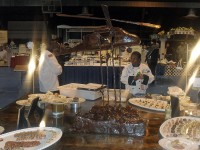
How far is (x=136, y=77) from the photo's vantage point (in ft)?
13.6

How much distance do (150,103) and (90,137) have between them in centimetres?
103

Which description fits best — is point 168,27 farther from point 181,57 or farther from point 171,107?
point 171,107

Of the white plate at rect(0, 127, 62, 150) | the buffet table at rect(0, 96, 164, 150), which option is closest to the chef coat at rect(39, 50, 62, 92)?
the buffet table at rect(0, 96, 164, 150)

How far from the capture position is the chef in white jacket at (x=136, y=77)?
419cm

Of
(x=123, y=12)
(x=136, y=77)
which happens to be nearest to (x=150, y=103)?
(x=136, y=77)

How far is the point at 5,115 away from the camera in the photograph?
8.26ft

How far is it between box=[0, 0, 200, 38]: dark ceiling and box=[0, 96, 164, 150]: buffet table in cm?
1040

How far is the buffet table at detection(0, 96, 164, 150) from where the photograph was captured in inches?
73.2

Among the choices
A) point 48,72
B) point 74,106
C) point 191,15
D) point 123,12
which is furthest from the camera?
point 123,12

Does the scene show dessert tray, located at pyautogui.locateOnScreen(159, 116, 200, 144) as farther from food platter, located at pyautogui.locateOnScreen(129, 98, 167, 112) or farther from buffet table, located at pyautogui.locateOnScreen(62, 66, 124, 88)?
buffet table, located at pyautogui.locateOnScreen(62, 66, 124, 88)

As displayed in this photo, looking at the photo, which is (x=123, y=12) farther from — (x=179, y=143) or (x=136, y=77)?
(x=179, y=143)

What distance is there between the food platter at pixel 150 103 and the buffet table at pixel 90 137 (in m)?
0.17

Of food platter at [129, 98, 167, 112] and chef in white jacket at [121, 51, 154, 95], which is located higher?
chef in white jacket at [121, 51, 154, 95]

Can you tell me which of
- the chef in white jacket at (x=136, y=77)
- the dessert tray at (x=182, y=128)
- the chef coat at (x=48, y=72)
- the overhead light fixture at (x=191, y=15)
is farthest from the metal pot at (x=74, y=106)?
the overhead light fixture at (x=191, y=15)
